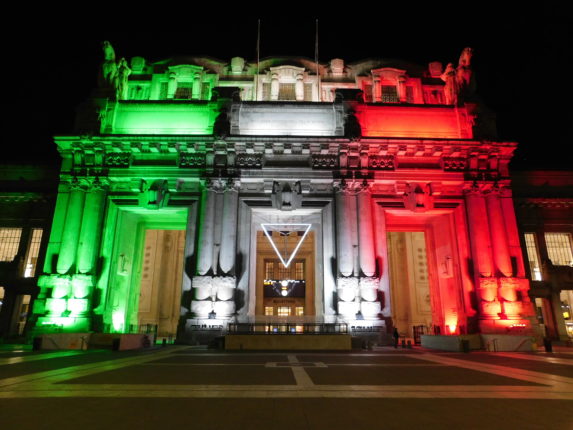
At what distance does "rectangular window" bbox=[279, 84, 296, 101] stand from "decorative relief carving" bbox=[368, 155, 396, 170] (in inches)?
385

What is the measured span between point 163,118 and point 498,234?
28387 mm

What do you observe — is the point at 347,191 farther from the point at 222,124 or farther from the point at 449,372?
the point at 449,372

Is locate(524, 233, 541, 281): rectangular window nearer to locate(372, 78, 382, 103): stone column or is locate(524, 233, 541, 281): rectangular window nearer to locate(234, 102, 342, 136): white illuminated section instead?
locate(372, 78, 382, 103): stone column

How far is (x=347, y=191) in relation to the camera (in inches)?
1206

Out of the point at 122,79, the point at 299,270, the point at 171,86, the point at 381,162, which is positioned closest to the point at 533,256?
the point at 381,162

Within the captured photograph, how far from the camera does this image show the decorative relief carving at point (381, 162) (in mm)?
31453

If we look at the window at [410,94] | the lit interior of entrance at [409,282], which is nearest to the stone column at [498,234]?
the window at [410,94]

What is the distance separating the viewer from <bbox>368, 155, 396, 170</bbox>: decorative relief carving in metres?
31.5

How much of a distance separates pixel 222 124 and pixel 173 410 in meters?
26.9

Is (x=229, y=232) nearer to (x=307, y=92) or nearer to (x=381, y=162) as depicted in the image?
(x=381, y=162)

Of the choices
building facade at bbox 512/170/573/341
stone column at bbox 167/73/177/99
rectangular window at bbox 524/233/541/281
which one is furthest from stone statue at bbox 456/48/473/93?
stone column at bbox 167/73/177/99

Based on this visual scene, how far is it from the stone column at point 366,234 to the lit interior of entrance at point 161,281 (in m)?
23.5

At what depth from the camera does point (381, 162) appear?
3162cm

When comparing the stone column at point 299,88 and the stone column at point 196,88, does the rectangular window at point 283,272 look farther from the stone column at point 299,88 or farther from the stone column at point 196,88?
the stone column at point 196,88
